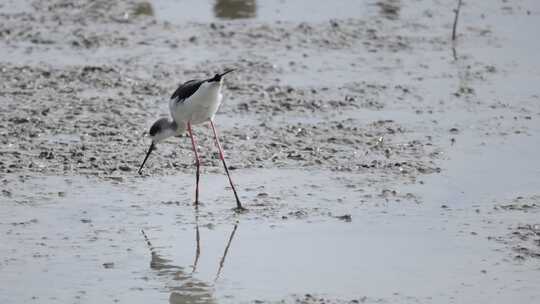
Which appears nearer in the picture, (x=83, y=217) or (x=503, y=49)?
(x=83, y=217)

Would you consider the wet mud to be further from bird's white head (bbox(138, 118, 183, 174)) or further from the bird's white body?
the bird's white body

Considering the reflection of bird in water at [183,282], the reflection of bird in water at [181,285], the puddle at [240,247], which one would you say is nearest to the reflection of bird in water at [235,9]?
the puddle at [240,247]

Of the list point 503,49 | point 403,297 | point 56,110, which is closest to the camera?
point 403,297

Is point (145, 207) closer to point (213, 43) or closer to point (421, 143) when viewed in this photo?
point (421, 143)

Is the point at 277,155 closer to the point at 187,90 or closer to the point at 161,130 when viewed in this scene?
the point at 161,130

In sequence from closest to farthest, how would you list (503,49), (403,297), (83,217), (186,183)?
(403,297) < (83,217) < (186,183) < (503,49)

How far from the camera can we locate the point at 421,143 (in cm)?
970

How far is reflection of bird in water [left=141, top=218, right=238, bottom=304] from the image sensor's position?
6.68 m

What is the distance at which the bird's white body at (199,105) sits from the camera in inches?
332

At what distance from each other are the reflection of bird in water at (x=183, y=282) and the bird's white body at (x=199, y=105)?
54.1 inches

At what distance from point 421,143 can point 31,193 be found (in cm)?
335

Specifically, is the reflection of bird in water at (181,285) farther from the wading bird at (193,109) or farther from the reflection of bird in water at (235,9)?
the reflection of bird in water at (235,9)

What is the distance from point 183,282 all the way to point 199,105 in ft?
6.76

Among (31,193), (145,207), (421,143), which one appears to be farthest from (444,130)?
(31,193)
